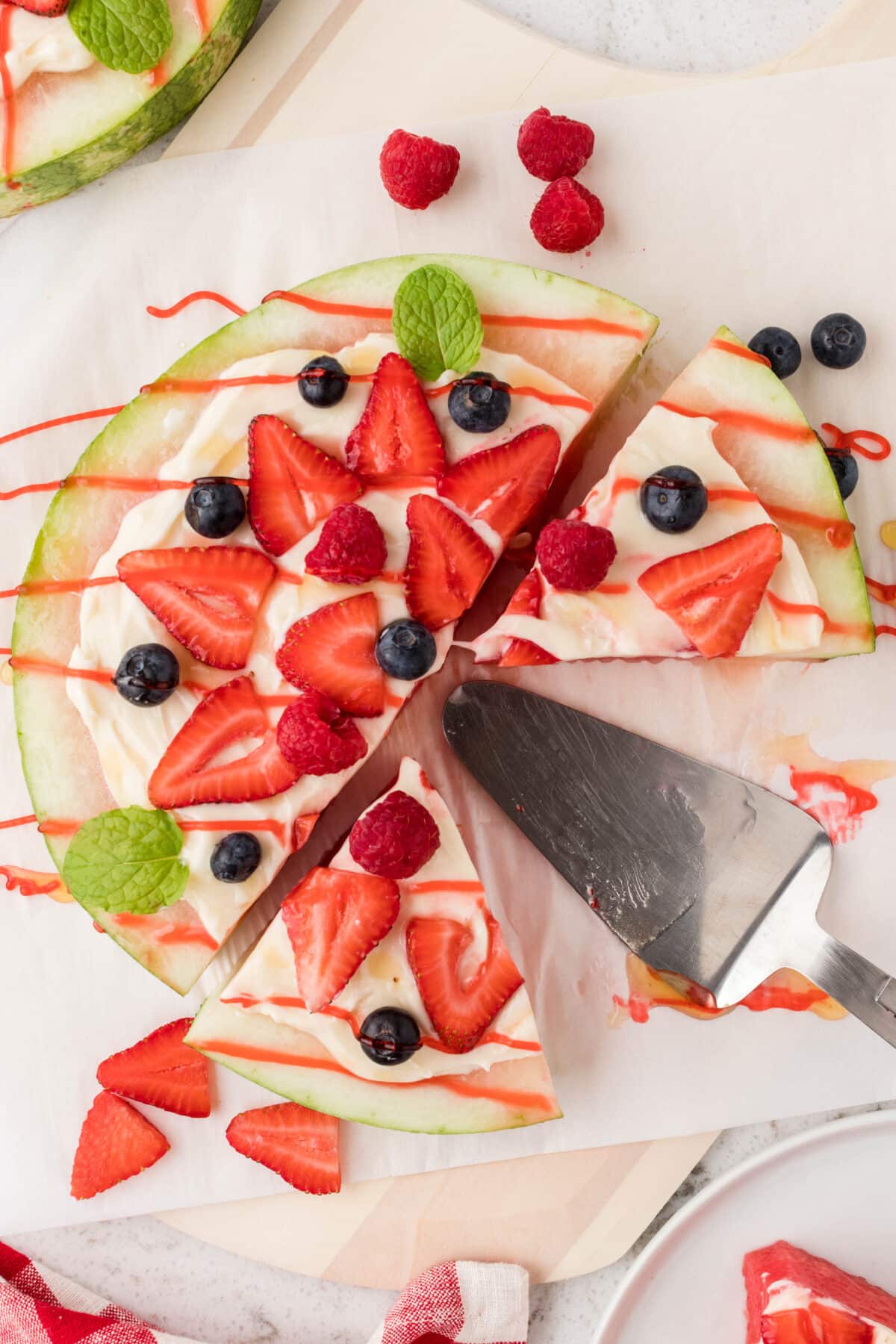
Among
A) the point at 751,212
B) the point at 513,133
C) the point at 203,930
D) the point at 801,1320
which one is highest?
the point at 513,133

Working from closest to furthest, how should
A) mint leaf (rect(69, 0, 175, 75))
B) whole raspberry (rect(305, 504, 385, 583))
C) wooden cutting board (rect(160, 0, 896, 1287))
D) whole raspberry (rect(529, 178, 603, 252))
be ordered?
whole raspberry (rect(305, 504, 385, 583)) → mint leaf (rect(69, 0, 175, 75)) → whole raspberry (rect(529, 178, 603, 252)) → wooden cutting board (rect(160, 0, 896, 1287))

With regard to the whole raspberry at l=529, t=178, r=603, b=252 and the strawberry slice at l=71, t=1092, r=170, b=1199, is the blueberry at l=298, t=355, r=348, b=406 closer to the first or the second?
the whole raspberry at l=529, t=178, r=603, b=252

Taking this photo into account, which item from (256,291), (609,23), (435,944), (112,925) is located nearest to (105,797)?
(112,925)

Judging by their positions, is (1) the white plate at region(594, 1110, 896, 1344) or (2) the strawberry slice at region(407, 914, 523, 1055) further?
(1) the white plate at region(594, 1110, 896, 1344)

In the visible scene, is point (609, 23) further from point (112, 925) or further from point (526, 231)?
point (112, 925)

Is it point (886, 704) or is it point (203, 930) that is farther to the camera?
point (886, 704)

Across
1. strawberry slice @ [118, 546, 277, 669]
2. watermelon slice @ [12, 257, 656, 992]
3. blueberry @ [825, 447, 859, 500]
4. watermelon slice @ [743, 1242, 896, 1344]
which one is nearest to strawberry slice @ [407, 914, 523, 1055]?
watermelon slice @ [12, 257, 656, 992]

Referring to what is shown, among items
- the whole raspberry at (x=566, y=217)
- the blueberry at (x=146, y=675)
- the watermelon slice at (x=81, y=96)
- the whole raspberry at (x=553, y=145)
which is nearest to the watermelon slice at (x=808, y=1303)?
the blueberry at (x=146, y=675)
